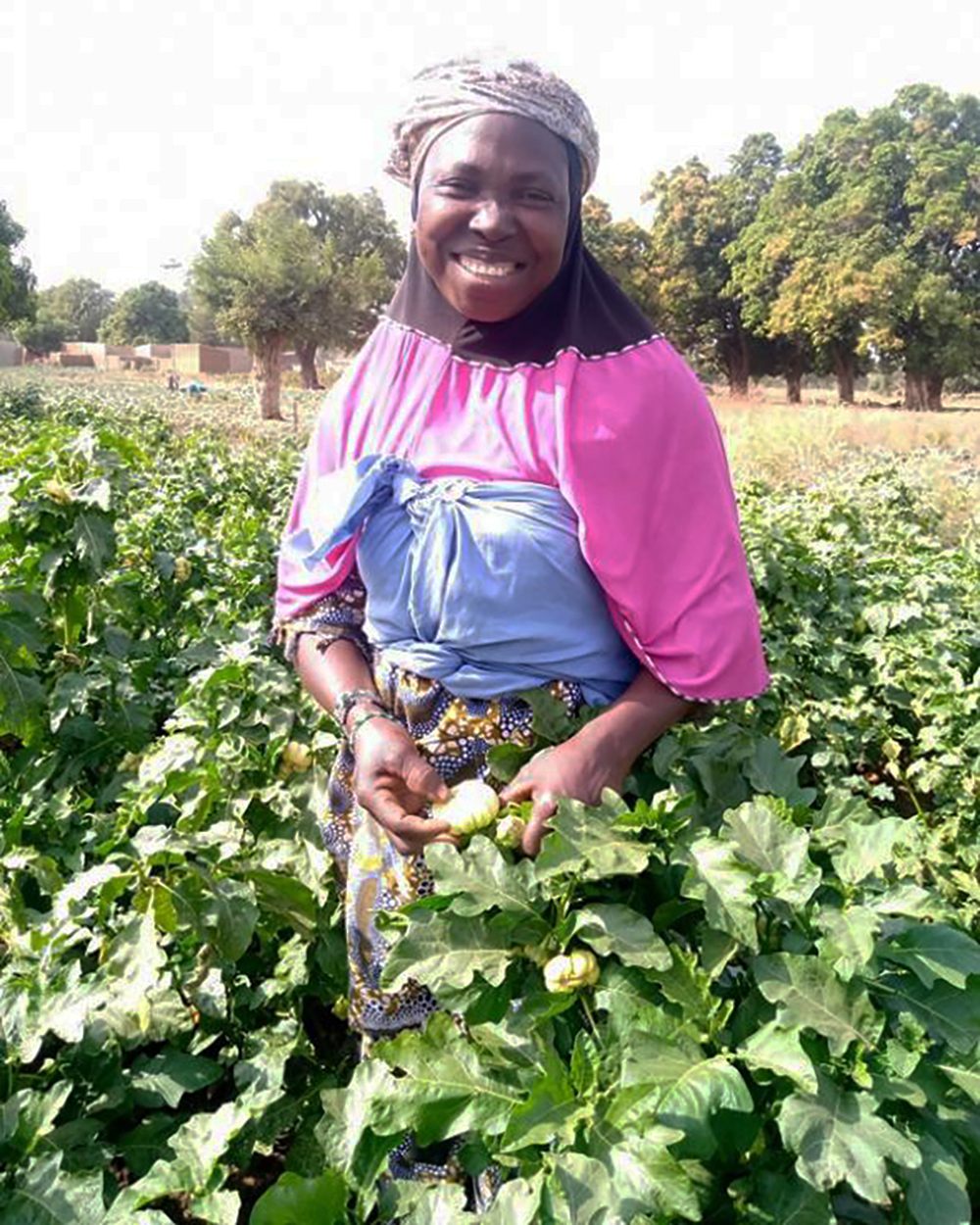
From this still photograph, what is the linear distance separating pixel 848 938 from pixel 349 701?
0.82 metres

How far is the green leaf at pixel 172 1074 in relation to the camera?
153 centimetres

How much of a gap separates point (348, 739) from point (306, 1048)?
0.66 m

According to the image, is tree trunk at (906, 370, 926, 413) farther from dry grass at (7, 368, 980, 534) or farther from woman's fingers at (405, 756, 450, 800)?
woman's fingers at (405, 756, 450, 800)

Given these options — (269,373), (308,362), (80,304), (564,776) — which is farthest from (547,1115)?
(80,304)

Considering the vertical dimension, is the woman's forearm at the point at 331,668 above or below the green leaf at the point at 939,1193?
above

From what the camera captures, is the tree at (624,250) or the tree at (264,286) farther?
the tree at (624,250)

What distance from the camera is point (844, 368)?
103 feet

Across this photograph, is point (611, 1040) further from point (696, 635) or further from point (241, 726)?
point (241, 726)

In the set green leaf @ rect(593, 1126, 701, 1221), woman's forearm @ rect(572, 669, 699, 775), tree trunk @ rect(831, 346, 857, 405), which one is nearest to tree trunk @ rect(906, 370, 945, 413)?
tree trunk @ rect(831, 346, 857, 405)

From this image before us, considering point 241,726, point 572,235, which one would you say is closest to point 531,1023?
point 572,235

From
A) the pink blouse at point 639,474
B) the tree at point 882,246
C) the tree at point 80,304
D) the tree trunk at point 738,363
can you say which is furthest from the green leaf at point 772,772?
the tree at point 80,304

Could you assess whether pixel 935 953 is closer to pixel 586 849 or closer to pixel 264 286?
pixel 586 849

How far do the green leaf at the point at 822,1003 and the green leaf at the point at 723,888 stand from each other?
40 millimetres

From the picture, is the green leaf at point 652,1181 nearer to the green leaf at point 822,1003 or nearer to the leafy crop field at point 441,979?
the leafy crop field at point 441,979
